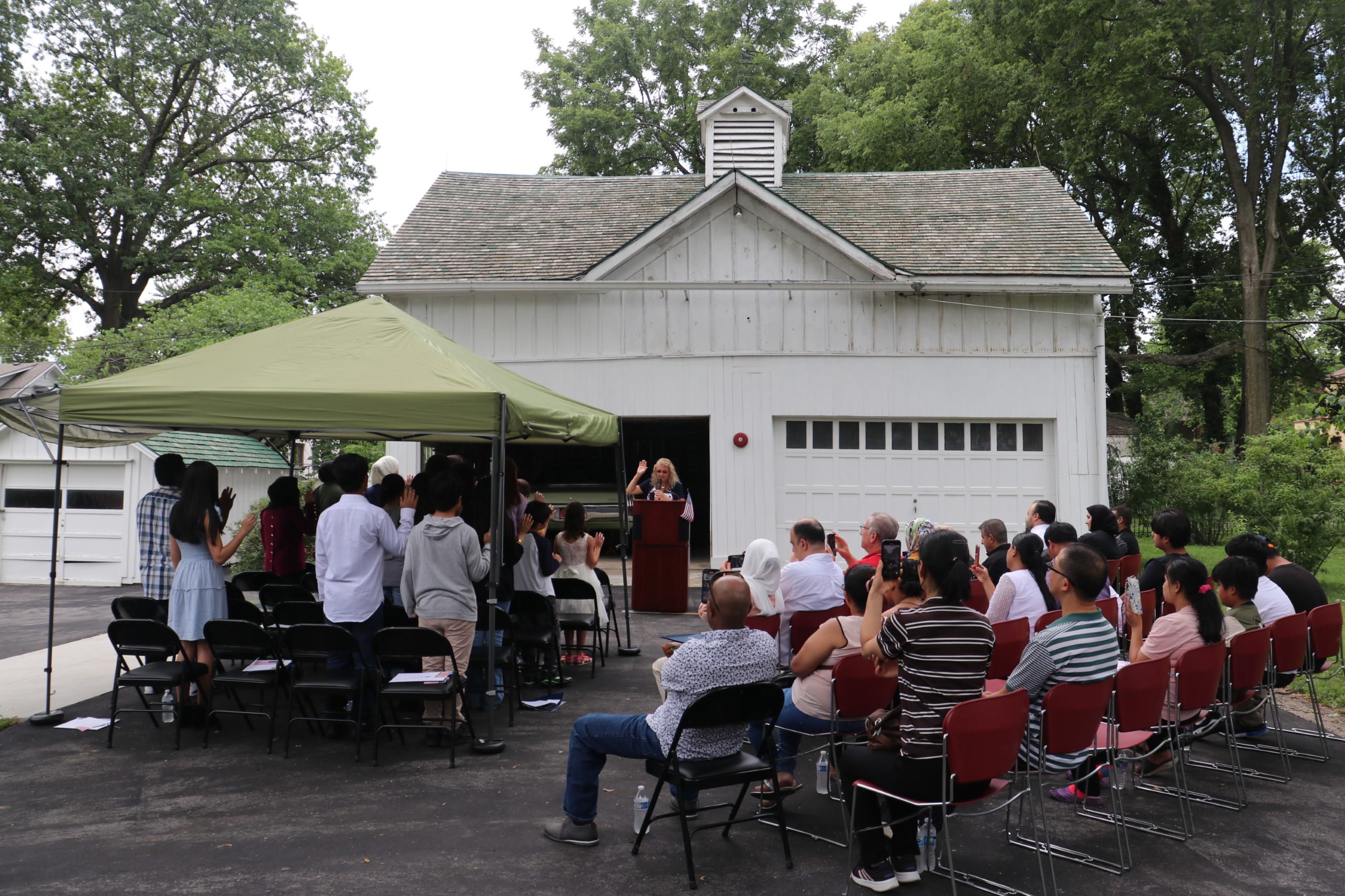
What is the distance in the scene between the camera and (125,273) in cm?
2975

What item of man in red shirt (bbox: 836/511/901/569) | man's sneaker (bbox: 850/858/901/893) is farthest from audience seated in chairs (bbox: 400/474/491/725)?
man's sneaker (bbox: 850/858/901/893)

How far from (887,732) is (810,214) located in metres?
12.4

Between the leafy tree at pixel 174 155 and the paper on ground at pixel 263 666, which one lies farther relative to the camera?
the leafy tree at pixel 174 155

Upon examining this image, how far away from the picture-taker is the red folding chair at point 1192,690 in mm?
4949

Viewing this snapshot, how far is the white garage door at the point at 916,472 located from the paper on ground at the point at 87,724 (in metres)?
9.77

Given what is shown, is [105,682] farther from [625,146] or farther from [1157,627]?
[625,146]

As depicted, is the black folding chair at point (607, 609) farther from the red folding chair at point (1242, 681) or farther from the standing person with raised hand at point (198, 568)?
the red folding chair at point (1242, 681)

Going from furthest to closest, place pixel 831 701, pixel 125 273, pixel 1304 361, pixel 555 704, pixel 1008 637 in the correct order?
pixel 125 273 < pixel 1304 361 < pixel 555 704 < pixel 1008 637 < pixel 831 701

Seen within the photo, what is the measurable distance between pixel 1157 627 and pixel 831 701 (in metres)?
2.15

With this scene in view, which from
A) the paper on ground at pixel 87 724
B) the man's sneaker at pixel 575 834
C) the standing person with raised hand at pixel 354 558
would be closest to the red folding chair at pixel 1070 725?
the man's sneaker at pixel 575 834

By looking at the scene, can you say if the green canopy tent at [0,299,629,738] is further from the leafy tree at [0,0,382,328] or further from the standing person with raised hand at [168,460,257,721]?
the leafy tree at [0,0,382,328]

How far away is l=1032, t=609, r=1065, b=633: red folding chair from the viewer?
5.63 metres

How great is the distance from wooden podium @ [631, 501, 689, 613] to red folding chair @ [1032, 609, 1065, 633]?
4.92 m

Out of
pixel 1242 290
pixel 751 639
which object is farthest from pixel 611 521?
pixel 1242 290
